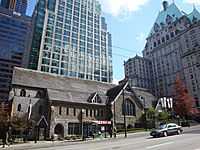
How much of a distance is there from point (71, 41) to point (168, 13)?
75990 millimetres

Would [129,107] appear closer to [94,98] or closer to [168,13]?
[94,98]

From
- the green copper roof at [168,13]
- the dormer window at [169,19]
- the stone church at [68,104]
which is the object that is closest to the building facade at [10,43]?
the stone church at [68,104]

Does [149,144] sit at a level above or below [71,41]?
below

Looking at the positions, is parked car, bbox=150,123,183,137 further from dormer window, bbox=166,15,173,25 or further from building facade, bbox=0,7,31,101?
dormer window, bbox=166,15,173,25

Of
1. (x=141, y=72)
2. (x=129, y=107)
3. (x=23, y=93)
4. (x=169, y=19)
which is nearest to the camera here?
→ (x=23, y=93)

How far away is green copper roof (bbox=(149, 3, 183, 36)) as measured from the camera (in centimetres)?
12301

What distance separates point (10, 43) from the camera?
130 meters

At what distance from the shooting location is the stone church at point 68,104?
36438 millimetres

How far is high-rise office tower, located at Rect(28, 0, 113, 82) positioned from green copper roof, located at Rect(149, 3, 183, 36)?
46.2m

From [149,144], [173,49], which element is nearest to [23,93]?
[149,144]

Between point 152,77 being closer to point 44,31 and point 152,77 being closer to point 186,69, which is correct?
point 186,69

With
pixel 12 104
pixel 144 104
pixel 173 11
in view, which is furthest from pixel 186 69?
pixel 12 104

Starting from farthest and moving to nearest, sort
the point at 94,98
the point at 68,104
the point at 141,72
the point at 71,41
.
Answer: the point at 141,72, the point at 71,41, the point at 94,98, the point at 68,104

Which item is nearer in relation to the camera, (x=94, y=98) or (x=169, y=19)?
(x=94, y=98)
